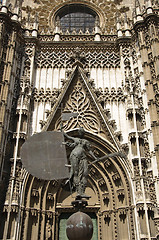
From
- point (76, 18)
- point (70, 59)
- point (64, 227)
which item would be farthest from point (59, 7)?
point (64, 227)

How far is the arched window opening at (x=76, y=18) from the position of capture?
1861 cm

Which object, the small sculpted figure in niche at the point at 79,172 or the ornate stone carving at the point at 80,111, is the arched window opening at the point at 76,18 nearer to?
the ornate stone carving at the point at 80,111

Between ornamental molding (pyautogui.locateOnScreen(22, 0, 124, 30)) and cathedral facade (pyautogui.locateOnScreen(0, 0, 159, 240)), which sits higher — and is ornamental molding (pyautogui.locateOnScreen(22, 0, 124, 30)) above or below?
above

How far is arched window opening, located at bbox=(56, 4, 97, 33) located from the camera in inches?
733

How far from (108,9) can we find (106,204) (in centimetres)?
1225

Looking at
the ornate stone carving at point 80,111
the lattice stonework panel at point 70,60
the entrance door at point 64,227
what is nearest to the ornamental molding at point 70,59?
the lattice stonework panel at point 70,60

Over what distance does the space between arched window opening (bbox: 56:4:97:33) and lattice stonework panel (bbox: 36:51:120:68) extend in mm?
2918

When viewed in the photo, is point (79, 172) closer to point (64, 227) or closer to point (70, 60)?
point (64, 227)

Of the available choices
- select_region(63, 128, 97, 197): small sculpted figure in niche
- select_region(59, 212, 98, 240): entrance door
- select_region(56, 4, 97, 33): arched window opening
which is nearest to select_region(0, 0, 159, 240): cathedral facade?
select_region(59, 212, 98, 240): entrance door

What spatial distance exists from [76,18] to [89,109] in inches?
299

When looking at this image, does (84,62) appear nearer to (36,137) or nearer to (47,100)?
(47,100)

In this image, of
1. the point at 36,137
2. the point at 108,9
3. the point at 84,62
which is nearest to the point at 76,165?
the point at 36,137

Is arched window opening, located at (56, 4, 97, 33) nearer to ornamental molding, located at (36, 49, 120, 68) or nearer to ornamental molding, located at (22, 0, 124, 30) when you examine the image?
ornamental molding, located at (22, 0, 124, 30)

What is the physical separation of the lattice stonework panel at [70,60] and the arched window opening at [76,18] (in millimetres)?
2918
